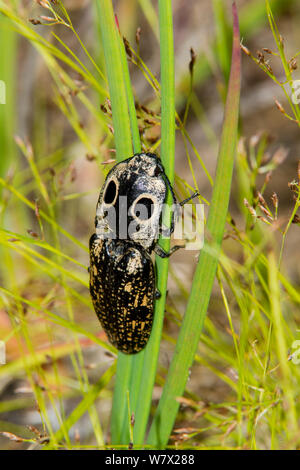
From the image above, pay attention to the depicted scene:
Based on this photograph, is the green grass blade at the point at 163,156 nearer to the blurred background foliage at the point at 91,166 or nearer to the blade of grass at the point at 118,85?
the blade of grass at the point at 118,85

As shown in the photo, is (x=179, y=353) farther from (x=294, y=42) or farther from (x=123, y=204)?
(x=294, y=42)

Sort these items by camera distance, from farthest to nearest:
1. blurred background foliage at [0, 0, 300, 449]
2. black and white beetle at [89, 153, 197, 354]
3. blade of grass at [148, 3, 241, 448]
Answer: blurred background foliage at [0, 0, 300, 449]
black and white beetle at [89, 153, 197, 354]
blade of grass at [148, 3, 241, 448]

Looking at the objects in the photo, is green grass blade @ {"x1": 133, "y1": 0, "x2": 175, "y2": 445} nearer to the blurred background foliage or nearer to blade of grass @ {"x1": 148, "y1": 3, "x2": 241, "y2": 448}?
blade of grass @ {"x1": 148, "y1": 3, "x2": 241, "y2": 448}

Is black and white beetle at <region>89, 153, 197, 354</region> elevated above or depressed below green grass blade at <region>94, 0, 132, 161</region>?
below

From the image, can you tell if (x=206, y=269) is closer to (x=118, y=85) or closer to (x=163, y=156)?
(x=163, y=156)

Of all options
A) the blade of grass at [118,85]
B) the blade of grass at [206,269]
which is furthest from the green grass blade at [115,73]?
the blade of grass at [206,269]

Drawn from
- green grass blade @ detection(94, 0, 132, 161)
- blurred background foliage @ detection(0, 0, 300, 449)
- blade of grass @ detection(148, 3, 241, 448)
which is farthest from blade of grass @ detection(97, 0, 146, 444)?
blurred background foliage @ detection(0, 0, 300, 449)
